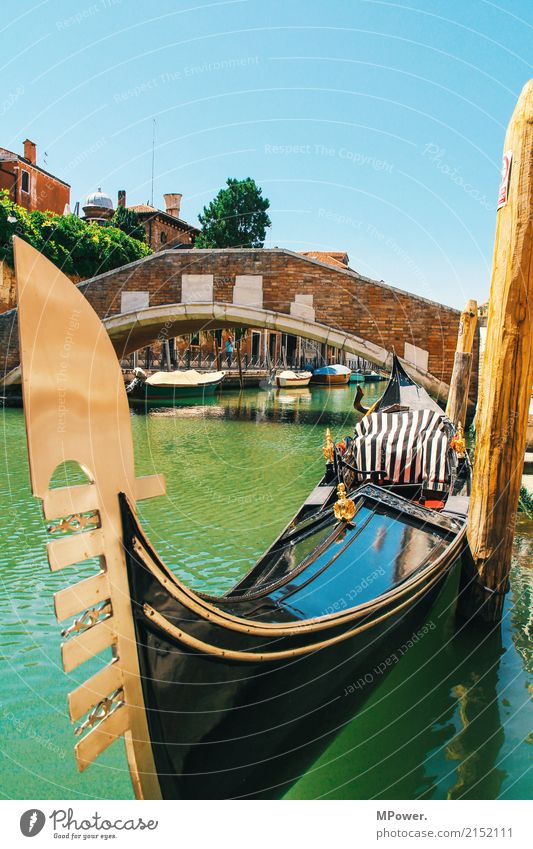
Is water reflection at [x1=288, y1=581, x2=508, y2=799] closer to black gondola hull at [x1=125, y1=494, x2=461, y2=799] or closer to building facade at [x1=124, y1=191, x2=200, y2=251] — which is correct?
black gondola hull at [x1=125, y1=494, x2=461, y2=799]

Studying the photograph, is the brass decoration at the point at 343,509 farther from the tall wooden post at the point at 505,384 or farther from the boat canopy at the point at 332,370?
the boat canopy at the point at 332,370


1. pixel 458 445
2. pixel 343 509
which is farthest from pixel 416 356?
pixel 343 509

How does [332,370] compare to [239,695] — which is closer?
[239,695]

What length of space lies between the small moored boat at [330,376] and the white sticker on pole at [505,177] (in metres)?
13.4

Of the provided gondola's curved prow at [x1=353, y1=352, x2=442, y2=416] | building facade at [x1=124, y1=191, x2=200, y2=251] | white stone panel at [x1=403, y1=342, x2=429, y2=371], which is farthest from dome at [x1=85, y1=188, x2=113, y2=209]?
gondola's curved prow at [x1=353, y1=352, x2=442, y2=416]

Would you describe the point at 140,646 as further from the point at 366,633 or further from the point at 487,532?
the point at 487,532

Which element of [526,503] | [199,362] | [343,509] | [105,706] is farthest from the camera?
[199,362]

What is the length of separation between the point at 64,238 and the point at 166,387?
4.12 meters

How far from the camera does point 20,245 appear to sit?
2.32ft

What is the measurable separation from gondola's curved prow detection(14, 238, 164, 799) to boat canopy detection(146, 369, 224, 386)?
339 inches

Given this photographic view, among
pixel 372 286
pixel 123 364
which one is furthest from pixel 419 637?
pixel 123 364

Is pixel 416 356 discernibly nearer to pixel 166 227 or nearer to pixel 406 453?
pixel 406 453

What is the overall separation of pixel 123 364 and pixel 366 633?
41.8 ft
